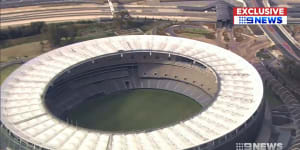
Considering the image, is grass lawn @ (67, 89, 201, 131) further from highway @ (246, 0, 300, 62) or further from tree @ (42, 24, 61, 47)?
highway @ (246, 0, 300, 62)

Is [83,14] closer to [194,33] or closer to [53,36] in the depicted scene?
[53,36]

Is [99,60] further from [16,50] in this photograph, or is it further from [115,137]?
[16,50]

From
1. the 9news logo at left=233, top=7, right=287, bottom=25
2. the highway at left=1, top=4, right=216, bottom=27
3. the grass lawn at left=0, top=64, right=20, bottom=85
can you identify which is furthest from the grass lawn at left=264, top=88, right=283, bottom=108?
the grass lawn at left=0, top=64, right=20, bottom=85

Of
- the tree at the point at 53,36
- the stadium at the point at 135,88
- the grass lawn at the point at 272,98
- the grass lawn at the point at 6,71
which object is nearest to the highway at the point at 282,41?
the grass lawn at the point at 272,98

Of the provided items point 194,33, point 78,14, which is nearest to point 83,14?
point 78,14

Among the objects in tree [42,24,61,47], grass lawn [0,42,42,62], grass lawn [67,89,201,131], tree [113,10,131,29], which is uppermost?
tree [113,10,131,29]
